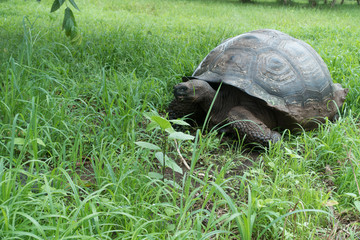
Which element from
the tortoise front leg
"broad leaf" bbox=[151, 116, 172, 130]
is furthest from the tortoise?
"broad leaf" bbox=[151, 116, 172, 130]

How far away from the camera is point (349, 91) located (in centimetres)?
382

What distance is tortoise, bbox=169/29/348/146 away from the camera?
9.82ft

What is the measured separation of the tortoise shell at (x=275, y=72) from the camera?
119 inches

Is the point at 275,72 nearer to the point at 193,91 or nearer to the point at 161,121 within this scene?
the point at 193,91

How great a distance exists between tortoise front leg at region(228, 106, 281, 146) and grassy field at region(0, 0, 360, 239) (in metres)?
0.12

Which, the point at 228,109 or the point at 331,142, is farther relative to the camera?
the point at 228,109

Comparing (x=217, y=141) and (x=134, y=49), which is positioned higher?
(x=134, y=49)

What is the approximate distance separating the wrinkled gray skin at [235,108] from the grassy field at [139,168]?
0.15 m

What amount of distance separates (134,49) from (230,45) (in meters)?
1.78

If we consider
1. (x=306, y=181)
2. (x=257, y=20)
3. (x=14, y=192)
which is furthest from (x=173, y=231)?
(x=257, y=20)

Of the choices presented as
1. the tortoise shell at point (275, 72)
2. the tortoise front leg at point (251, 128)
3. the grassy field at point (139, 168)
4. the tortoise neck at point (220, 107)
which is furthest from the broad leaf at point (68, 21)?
the tortoise front leg at point (251, 128)

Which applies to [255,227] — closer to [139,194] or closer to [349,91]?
[139,194]

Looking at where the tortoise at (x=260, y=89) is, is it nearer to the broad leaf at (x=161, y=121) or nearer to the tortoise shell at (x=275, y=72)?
the tortoise shell at (x=275, y=72)

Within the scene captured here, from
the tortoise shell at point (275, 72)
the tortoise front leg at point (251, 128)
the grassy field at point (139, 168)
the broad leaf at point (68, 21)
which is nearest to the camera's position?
the grassy field at point (139, 168)
